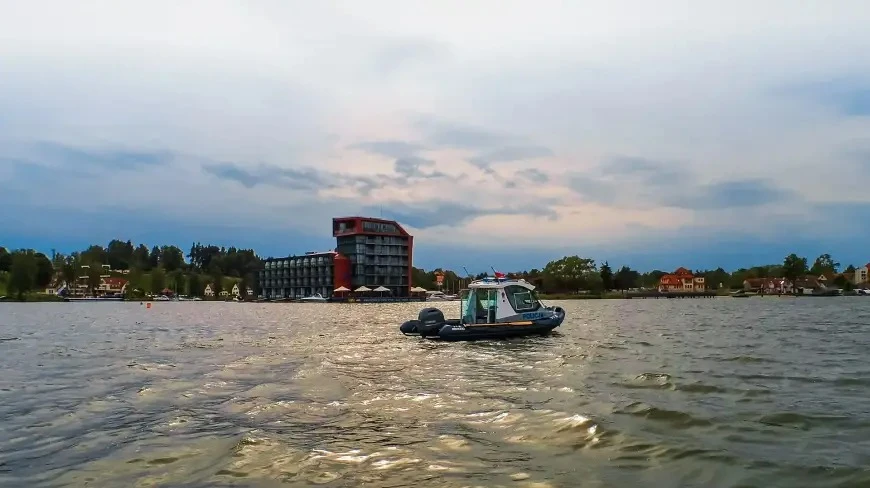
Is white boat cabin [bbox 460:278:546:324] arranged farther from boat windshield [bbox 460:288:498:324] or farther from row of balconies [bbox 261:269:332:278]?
row of balconies [bbox 261:269:332:278]

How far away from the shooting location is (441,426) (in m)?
13.5

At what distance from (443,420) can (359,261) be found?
150 meters

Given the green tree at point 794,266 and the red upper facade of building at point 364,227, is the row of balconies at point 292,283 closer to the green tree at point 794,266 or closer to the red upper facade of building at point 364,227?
the red upper facade of building at point 364,227

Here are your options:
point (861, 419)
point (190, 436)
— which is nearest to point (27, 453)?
point (190, 436)

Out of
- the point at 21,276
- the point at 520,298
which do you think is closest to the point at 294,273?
the point at 21,276

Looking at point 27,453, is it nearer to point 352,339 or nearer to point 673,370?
point 673,370

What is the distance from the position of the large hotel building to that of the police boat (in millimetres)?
126775

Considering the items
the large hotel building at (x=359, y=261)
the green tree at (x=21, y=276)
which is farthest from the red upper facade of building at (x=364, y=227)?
the green tree at (x=21, y=276)

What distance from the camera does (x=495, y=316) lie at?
35906 mm

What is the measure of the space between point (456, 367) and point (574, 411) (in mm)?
9407

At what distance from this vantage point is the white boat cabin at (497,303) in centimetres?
3594

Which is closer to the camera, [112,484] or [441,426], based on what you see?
[112,484]

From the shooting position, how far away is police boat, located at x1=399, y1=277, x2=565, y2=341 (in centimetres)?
3491

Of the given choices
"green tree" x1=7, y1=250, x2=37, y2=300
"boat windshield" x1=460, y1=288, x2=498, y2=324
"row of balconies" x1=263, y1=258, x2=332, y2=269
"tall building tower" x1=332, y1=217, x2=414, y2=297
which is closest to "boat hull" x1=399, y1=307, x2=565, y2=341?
"boat windshield" x1=460, y1=288, x2=498, y2=324
